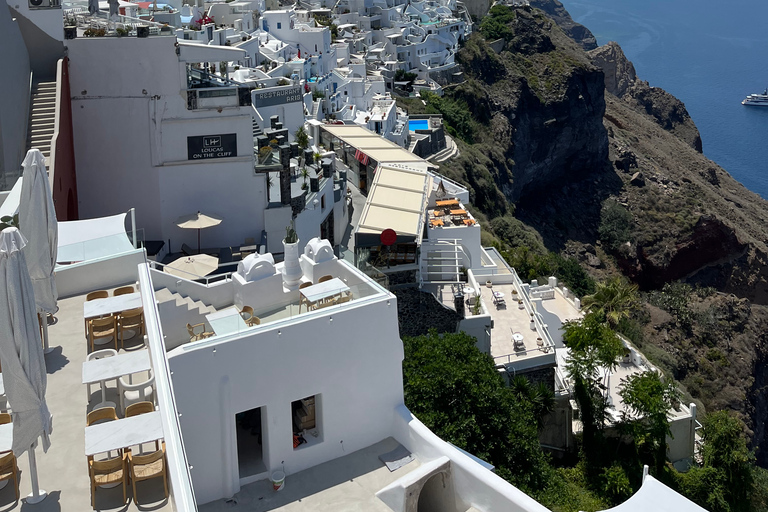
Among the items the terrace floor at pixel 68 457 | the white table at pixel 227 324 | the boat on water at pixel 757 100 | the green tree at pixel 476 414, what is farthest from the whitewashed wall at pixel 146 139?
the boat on water at pixel 757 100

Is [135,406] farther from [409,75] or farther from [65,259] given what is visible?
[409,75]

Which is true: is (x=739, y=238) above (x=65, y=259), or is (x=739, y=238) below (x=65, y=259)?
below

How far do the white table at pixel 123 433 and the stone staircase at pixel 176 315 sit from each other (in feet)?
13.1

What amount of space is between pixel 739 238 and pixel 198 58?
219 ft

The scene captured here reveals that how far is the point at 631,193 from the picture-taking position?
8869 centimetres

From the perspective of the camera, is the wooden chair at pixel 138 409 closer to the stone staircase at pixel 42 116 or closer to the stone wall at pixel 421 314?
the stone staircase at pixel 42 116

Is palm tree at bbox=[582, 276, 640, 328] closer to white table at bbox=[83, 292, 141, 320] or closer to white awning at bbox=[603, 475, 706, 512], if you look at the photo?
white awning at bbox=[603, 475, 706, 512]

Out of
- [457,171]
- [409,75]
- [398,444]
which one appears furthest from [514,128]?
[398,444]

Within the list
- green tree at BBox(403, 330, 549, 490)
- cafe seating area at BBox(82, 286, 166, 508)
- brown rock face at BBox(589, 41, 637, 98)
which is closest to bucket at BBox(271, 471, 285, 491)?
cafe seating area at BBox(82, 286, 166, 508)

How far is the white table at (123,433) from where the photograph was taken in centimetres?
996

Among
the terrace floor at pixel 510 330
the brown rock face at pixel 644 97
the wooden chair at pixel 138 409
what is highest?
the wooden chair at pixel 138 409

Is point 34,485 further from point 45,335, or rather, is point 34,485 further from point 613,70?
point 613,70

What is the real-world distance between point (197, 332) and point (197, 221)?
39.4 feet

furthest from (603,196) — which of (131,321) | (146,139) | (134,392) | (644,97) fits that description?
(134,392)
